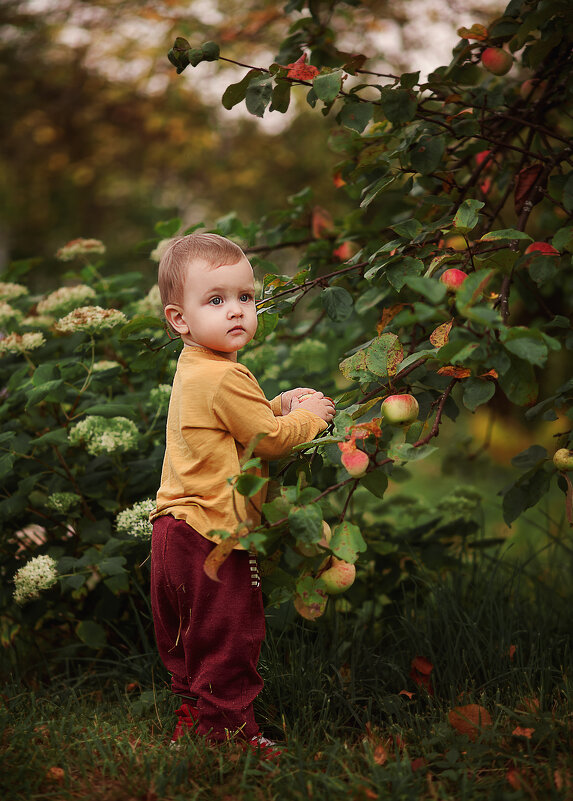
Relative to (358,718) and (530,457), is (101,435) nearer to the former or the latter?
(358,718)

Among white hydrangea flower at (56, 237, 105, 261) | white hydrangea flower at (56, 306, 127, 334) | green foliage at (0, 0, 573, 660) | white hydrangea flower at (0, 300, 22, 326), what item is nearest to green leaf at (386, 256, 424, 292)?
green foliage at (0, 0, 573, 660)

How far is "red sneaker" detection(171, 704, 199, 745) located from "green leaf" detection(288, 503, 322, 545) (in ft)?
2.30

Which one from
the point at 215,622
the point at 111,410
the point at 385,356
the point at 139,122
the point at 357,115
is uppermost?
the point at 357,115

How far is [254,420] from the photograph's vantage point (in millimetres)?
1651

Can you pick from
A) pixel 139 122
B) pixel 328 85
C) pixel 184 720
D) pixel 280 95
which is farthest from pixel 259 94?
pixel 139 122

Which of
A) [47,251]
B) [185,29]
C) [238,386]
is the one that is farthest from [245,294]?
[47,251]

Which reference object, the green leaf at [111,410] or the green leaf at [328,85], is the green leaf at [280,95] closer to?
the green leaf at [328,85]

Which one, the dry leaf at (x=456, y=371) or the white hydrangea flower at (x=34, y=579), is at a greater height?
the dry leaf at (x=456, y=371)

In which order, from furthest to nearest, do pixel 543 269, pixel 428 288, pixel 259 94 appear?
pixel 543 269
pixel 259 94
pixel 428 288

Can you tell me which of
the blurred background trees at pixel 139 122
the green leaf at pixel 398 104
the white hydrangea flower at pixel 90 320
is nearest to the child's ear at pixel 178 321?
the white hydrangea flower at pixel 90 320

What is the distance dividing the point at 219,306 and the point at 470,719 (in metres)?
1.18

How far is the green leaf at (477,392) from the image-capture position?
1432mm

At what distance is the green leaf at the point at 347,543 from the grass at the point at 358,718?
484mm

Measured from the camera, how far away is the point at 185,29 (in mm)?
4648
